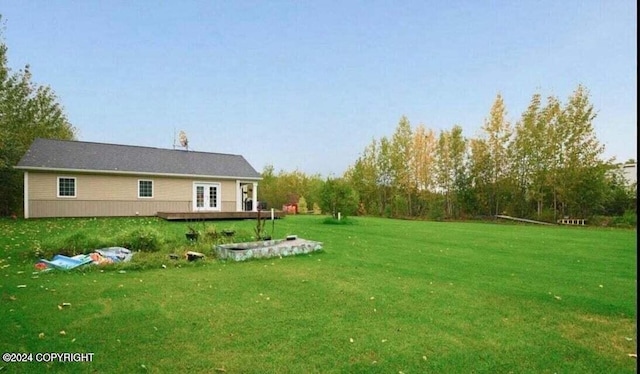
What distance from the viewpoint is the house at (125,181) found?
46.3ft

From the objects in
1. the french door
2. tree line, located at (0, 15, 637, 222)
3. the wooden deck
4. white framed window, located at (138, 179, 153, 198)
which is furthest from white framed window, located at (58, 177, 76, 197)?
the french door

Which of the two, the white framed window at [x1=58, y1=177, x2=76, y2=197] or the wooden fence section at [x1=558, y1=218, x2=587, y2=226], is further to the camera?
the wooden fence section at [x1=558, y1=218, x2=587, y2=226]

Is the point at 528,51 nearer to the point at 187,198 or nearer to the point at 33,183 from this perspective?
the point at 187,198

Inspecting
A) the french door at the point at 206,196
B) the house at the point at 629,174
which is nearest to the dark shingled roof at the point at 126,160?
the french door at the point at 206,196

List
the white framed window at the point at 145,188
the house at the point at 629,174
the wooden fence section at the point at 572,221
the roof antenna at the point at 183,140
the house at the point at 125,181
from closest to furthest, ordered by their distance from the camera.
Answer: the house at the point at 125,181
the wooden fence section at the point at 572,221
the white framed window at the point at 145,188
the house at the point at 629,174
the roof antenna at the point at 183,140

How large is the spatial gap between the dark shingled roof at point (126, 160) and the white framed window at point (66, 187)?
60 centimetres

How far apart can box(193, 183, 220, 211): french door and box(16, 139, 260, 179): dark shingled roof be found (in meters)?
0.70

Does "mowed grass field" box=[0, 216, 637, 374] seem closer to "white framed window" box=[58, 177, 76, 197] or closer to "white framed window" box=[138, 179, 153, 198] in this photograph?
"white framed window" box=[58, 177, 76, 197]

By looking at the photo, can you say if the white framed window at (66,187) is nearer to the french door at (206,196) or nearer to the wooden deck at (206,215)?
the wooden deck at (206,215)

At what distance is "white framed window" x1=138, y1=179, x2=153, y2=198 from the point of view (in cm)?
1595

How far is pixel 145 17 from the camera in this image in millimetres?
11625

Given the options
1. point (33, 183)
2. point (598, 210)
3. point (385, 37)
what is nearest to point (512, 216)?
point (598, 210)

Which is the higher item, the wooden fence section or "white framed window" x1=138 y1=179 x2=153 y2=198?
"white framed window" x1=138 y1=179 x2=153 y2=198

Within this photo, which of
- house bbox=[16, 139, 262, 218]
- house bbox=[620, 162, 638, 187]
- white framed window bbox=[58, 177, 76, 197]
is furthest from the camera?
house bbox=[620, 162, 638, 187]
